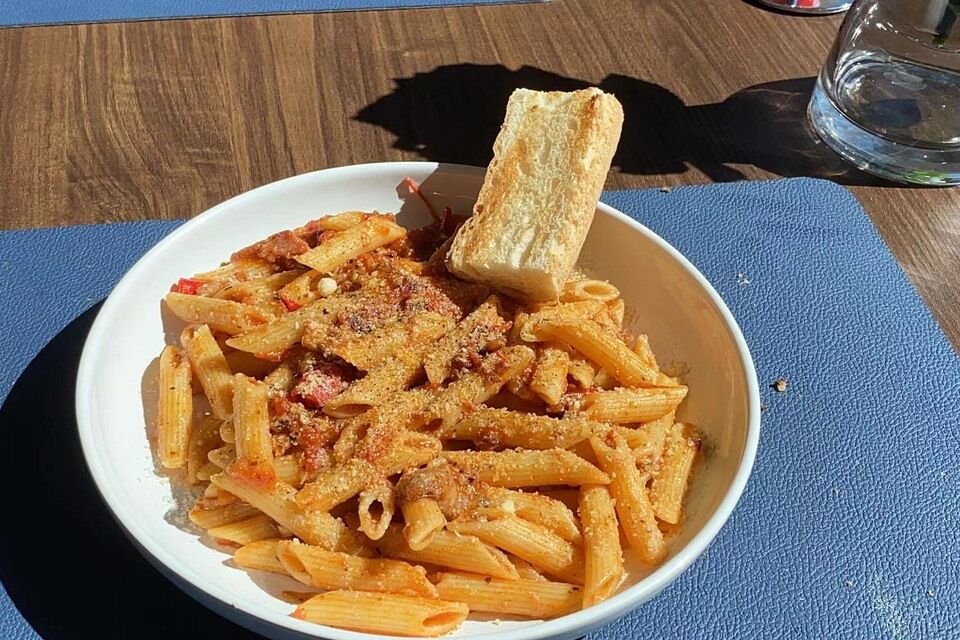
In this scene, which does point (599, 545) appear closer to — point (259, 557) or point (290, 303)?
point (259, 557)

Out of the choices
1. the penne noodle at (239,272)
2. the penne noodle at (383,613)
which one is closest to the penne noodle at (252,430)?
the penne noodle at (383,613)

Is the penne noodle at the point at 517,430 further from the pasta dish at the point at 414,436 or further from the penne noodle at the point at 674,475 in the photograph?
the penne noodle at the point at 674,475

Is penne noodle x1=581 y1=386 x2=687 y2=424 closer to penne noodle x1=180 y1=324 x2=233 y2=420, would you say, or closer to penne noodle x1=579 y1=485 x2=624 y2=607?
penne noodle x1=579 y1=485 x2=624 y2=607

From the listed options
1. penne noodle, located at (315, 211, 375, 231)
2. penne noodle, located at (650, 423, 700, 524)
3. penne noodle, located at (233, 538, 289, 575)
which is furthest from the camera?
penne noodle, located at (315, 211, 375, 231)

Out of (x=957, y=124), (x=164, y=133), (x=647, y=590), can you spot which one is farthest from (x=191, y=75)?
(x=957, y=124)

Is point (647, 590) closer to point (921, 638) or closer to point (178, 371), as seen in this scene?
point (921, 638)

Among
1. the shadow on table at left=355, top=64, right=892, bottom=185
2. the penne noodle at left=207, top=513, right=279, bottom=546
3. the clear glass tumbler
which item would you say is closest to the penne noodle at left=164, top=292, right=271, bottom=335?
the penne noodle at left=207, top=513, right=279, bottom=546

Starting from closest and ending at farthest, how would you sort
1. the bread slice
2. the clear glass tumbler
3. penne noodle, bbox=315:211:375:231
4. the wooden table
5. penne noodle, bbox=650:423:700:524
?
penne noodle, bbox=650:423:700:524
the bread slice
penne noodle, bbox=315:211:375:231
the wooden table
the clear glass tumbler

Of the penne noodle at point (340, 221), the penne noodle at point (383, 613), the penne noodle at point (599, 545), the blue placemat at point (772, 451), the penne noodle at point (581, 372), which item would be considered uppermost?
the penne noodle at point (340, 221)
